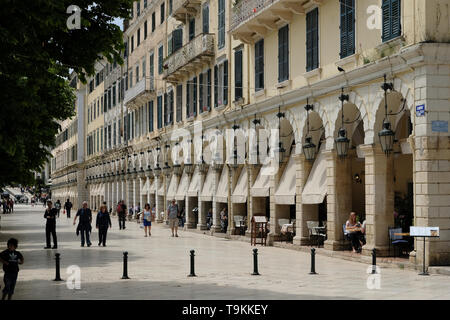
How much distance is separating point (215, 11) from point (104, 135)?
35490mm

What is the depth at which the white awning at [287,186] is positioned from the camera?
2733cm

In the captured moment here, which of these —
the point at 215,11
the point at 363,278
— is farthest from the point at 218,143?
the point at 363,278

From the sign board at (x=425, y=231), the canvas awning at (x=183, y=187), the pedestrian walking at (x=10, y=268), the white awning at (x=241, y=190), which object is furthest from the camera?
the canvas awning at (x=183, y=187)

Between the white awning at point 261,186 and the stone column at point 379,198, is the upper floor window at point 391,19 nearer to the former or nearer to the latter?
the stone column at point 379,198

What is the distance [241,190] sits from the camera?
32.3 m

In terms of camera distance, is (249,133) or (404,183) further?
(249,133)

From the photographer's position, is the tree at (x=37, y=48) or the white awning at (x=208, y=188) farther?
the white awning at (x=208, y=188)

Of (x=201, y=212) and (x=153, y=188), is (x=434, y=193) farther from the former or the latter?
(x=153, y=188)

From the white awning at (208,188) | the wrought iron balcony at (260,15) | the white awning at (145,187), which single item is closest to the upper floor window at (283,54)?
the wrought iron balcony at (260,15)

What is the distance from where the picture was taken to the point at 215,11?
117ft

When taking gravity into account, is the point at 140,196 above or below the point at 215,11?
below

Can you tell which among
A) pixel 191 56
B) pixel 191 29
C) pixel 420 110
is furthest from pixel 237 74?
pixel 420 110

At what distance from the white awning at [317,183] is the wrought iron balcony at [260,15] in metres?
5.19
